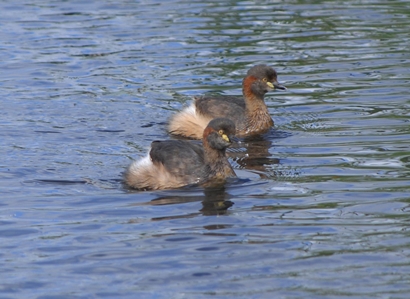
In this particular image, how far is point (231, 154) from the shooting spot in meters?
12.3

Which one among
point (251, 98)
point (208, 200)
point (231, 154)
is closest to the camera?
point (208, 200)

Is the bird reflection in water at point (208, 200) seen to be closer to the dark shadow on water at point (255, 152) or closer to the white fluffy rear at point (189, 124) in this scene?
the dark shadow on water at point (255, 152)

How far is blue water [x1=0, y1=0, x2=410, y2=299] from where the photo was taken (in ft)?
25.3

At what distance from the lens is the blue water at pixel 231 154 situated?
770 cm

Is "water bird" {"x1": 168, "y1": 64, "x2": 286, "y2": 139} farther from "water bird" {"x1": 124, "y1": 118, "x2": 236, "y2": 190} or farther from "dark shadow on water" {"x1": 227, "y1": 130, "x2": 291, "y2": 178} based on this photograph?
"water bird" {"x1": 124, "y1": 118, "x2": 236, "y2": 190}

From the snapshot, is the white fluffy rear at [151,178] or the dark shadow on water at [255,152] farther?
the dark shadow on water at [255,152]

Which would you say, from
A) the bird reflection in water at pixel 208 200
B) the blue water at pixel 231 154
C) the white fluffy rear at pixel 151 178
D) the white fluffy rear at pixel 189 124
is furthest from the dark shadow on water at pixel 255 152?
the white fluffy rear at pixel 151 178

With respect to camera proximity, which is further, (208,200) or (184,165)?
(184,165)

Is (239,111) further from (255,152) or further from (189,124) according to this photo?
(255,152)

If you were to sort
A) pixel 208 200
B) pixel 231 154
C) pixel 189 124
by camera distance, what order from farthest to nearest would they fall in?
pixel 189 124 < pixel 231 154 < pixel 208 200

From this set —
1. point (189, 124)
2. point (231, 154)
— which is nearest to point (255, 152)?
point (231, 154)

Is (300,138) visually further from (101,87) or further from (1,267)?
(1,267)

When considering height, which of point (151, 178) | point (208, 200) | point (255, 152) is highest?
point (151, 178)

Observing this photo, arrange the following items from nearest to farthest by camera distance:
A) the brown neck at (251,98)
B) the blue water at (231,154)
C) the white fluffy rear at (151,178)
→ the blue water at (231,154) → the white fluffy rear at (151,178) → the brown neck at (251,98)
